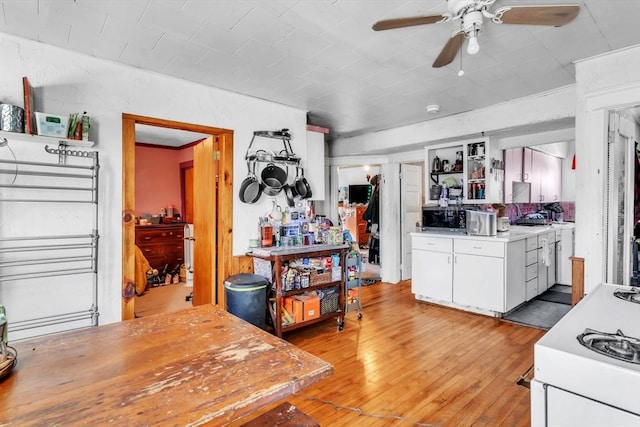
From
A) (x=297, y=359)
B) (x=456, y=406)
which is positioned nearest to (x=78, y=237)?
(x=297, y=359)

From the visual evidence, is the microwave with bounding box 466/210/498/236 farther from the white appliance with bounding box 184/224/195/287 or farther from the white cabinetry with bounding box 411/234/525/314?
the white appliance with bounding box 184/224/195/287

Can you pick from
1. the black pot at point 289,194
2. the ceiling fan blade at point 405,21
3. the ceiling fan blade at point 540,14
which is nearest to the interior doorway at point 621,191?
the ceiling fan blade at point 540,14

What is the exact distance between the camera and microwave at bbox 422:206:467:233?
4039mm

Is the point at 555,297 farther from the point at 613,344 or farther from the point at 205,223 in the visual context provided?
the point at 205,223

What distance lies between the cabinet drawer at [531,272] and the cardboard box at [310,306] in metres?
2.59

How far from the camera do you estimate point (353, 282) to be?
3.84 meters

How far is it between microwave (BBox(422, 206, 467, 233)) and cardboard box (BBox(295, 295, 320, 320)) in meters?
1.90

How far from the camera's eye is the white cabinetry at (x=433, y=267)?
13.4 feet

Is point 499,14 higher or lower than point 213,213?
higher

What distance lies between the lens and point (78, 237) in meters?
2.45

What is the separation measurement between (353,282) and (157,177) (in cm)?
418

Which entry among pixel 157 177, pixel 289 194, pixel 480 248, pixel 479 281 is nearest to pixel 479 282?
pixel 479 281

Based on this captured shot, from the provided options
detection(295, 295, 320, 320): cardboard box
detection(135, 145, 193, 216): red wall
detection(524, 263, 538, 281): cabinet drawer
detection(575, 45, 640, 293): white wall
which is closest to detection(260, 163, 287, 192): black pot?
detection(295, 295, 320, 320): cardboard box

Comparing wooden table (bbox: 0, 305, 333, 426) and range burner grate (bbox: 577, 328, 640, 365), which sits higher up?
range burner grate (bbox: 577, 328, 640, 365)
